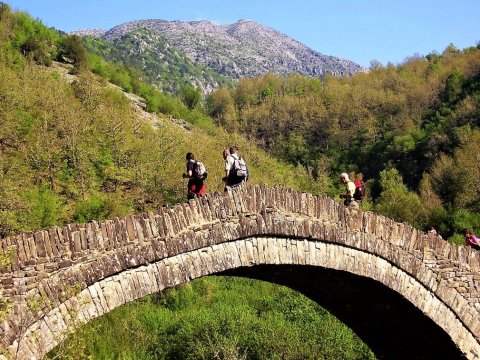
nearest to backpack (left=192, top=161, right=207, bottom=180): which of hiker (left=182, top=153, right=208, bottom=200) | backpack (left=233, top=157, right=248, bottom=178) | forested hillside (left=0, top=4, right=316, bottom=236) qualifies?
hiker (left=182, top=153, right=208, bottom=200)

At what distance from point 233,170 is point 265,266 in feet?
4.63

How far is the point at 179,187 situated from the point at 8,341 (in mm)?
23984

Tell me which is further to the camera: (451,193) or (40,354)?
(451,193)

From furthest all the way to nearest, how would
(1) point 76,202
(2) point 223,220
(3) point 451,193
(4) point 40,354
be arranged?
(3) point 451,193 < (1) point 76,202 < (2) point 223,220 < (4) point 40,354

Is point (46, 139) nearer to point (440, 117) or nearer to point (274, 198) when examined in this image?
point (274, 198)

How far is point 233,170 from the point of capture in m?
7.59

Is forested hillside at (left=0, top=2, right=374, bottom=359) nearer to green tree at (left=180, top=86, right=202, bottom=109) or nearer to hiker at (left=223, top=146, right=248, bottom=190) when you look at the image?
hiker at (left=223, top=146, right=248, bottom=190)

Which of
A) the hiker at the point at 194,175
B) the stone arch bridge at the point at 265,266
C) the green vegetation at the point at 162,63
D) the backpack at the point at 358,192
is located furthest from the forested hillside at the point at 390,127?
the green vegetation at the point at 162,63

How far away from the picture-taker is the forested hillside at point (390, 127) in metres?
40.8

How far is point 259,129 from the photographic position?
74.4m

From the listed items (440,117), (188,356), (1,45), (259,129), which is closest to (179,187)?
(188,356)

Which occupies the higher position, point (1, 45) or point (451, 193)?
point (1, 45)

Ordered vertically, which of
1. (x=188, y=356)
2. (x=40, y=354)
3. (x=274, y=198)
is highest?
(x=274, y=198)

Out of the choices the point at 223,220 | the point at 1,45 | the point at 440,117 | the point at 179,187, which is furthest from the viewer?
the point at 440,117
